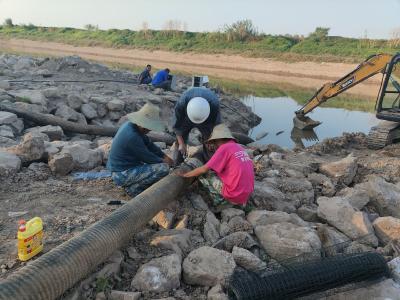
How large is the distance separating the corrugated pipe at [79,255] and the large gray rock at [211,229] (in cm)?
51

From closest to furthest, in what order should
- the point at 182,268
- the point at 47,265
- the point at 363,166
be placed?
the point at 47,265, the point at 182,268, the point at 363,166

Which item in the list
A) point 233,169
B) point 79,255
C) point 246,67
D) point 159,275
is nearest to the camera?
point 79,255

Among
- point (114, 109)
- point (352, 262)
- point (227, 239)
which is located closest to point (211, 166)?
point (227, 239)

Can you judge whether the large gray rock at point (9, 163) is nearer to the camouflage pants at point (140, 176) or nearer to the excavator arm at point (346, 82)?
the camouflage pants at point (140, 176)

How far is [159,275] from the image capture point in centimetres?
349

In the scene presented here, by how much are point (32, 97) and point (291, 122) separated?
366 inches

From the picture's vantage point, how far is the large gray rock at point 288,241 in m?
4.14

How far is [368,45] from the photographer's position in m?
31.8

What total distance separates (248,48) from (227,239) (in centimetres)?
3294

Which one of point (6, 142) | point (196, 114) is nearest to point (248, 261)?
point (196, 114)

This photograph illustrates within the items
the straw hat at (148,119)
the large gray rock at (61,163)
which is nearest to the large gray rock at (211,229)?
the straw hat at (148,119)

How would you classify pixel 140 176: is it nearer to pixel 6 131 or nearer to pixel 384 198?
pixel 384 198

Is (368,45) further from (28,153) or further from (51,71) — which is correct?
(28,153)

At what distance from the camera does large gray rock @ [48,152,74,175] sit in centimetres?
568
